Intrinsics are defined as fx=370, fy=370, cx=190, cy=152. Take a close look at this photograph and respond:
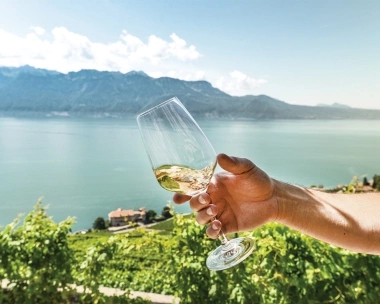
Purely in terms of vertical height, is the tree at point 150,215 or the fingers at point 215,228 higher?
the fingers at point 215,228

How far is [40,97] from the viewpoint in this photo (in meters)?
87.1

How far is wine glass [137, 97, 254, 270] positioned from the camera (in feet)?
2.76

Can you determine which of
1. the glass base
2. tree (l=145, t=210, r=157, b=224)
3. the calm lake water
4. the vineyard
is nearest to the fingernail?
the glass base

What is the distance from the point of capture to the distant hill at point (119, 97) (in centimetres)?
7538

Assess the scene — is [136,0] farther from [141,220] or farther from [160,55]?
[160,55]

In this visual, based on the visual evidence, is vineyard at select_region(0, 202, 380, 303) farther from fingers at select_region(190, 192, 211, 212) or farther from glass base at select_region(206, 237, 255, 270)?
fingers at select_region(190, 192, 211, 212)

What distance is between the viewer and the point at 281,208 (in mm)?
955

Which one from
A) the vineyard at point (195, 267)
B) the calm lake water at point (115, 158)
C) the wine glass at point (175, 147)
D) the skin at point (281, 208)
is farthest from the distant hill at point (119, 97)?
the wine glass at point (175, 147)

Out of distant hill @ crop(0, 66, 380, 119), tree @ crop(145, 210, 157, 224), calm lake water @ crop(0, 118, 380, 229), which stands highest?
distant hill @ crop(0, 66, 380, 119)

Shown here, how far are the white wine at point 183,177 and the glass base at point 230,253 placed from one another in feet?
0.64

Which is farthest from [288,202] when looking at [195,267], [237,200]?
[195,267]

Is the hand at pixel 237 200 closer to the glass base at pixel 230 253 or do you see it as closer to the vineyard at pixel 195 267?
the glass base at pixel 230 253

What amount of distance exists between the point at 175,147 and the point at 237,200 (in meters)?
0.25

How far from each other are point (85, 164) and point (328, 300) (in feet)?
167
